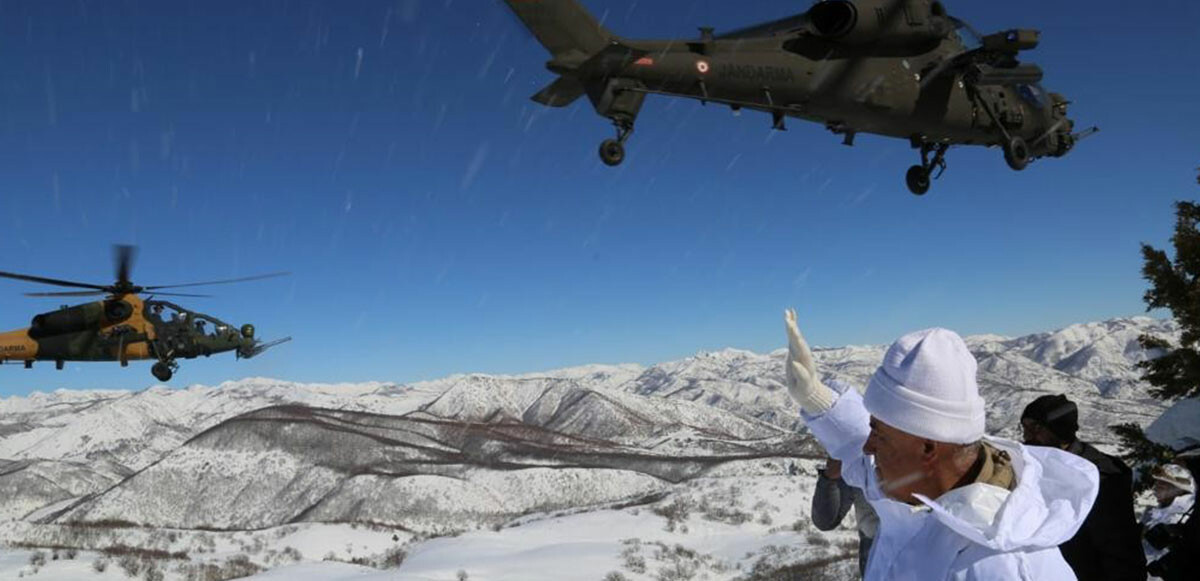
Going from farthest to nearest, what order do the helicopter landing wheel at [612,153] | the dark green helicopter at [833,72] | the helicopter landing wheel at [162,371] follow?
1. the helicopter landing wheel at [162,371]
2. the dark green helicopter at [833,72]
3. the helicopter landing wheel at [612,153]

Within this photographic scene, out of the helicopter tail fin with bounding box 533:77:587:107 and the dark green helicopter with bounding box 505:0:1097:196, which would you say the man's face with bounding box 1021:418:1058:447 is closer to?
the dark green helicopter with bounding box 505:0:1097:196

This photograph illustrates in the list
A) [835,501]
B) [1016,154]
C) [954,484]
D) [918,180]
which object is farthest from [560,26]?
[954,484]

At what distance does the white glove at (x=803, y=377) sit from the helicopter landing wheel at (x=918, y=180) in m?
10.4

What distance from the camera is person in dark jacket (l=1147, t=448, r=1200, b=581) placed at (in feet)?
14.3

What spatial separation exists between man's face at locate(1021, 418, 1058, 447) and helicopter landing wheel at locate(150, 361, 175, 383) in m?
19.9

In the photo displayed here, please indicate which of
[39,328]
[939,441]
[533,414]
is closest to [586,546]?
[39,328]

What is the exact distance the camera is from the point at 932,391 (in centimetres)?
184

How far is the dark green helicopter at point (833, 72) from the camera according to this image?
9484 mm

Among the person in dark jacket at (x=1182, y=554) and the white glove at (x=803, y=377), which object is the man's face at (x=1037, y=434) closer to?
the person in dark jacket at (x=1182, y=554)

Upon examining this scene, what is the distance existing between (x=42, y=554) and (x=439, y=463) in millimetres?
70241

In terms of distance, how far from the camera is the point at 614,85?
9.21m

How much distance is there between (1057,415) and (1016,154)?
9.58 m

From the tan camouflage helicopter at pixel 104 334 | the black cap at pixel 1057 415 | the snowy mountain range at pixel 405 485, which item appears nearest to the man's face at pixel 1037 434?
the black cap at pixel 1057 415

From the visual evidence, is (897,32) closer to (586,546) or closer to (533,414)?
(586,546)
